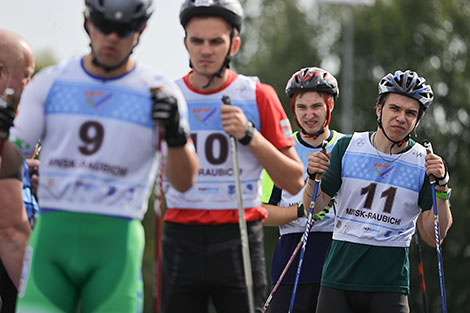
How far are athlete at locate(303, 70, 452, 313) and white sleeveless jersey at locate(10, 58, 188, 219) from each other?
2623 mm

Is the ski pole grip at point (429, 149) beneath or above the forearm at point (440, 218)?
above

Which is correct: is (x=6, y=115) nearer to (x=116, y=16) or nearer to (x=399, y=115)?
(x=116, y=16)

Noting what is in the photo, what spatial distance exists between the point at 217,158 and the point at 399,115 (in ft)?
7.25

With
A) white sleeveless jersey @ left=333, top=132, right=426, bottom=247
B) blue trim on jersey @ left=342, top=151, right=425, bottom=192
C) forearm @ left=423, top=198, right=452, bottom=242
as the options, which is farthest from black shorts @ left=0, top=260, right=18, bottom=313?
forearm @ left=423, top=198, right=452, bottom=242

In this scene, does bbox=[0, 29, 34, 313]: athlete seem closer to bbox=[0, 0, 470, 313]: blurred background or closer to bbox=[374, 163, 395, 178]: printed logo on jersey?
bbox=[374, 163, 395, 178]: printed logo on jersey

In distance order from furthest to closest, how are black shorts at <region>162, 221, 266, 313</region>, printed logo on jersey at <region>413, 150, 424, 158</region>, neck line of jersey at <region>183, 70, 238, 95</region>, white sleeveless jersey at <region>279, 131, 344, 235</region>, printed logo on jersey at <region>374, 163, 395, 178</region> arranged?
1. white sleeveless jersey at <region>279, 131, 344, 235</region>
2. printed logo on jersey at <region>413, 150, 424, 158</region>
3. printed logo on jersey at <region>374, 163, 395, 178</region>
4. neck line of jersey at <region>183, 70, 238, 95</region>
5. black shorts at <region>162, 221, 266, 313</region>

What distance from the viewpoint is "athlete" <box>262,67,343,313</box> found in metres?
8.68

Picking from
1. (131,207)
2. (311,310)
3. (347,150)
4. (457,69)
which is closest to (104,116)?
(131,207)

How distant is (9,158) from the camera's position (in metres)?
5.77

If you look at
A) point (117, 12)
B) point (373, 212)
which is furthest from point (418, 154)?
point (117, 12)

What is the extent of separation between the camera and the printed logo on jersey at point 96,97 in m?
5.54

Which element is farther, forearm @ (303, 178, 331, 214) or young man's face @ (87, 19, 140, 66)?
forearm @ (303, 178, 331, 214)

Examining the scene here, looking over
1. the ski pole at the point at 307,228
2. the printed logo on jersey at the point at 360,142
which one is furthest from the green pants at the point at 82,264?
the printed logo on jersey at the point at 360,142

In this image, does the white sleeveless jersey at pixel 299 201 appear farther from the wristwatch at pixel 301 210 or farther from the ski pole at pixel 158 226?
the ski pole at pixel 158 226
